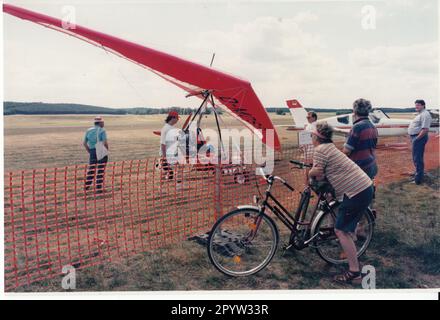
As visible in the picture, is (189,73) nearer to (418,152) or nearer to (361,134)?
(361,134)

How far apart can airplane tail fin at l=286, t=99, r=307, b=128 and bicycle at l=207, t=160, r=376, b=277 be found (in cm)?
1531

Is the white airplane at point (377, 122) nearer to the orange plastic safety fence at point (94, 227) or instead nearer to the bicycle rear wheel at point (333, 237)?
the orange plastic safety fence at point (94, 227)

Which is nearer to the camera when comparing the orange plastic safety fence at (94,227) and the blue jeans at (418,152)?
the orange plastic safety fence at (94,227)

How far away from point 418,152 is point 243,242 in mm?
5767

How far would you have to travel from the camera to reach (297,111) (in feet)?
61.2

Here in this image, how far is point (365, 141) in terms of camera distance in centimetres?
397

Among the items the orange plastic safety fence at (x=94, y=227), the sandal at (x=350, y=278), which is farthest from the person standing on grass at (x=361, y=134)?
the sandal at (x=350, y=278)

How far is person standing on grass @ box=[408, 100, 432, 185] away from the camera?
703cm

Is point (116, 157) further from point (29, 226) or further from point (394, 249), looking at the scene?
point (394, 249)

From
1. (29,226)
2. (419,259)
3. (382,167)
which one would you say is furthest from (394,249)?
(382,167)

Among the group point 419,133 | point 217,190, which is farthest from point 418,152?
point 217,190

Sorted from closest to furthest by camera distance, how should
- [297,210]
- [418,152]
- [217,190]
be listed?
[297,210], [217,190], [418,152]

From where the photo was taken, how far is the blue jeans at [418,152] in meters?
7.21

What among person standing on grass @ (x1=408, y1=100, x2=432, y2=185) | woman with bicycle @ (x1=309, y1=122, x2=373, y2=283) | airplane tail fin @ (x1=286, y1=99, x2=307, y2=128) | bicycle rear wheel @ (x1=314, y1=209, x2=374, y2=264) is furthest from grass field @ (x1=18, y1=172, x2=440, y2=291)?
airplane tail fin @ (x1=286, y1=99, x2=307, y2=128)
